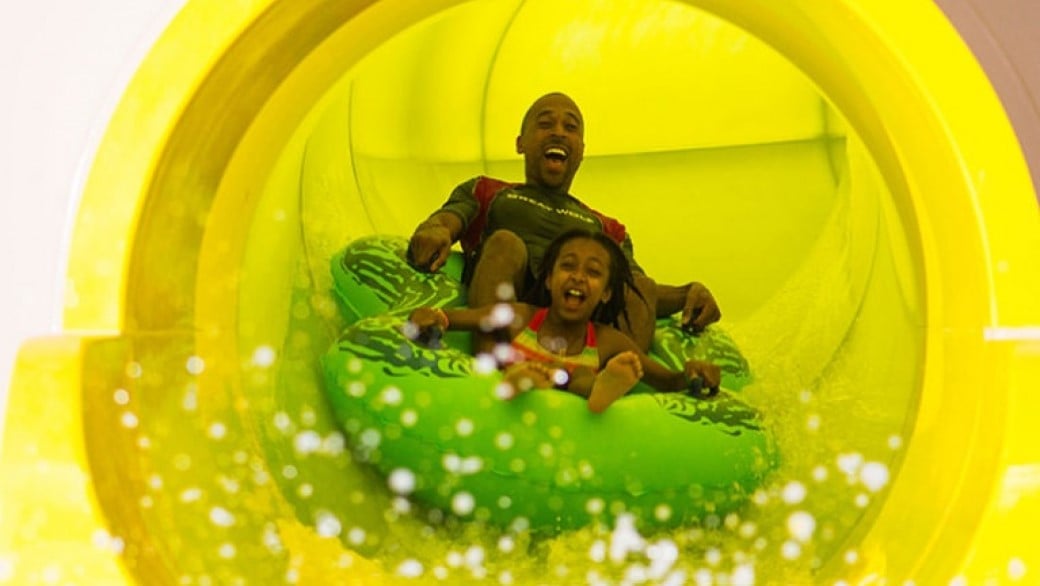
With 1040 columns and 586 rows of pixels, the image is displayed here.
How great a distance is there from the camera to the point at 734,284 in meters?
1.90

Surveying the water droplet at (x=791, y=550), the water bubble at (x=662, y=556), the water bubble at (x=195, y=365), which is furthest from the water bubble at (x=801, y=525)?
the water bubble at (x=195, y=365)

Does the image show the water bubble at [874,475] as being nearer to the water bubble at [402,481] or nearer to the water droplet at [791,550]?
the water droplet at [791,550]

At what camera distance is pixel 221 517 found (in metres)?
1.07

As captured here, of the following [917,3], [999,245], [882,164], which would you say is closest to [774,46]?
[882,164]

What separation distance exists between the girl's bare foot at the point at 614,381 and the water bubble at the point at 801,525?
0.26 metres

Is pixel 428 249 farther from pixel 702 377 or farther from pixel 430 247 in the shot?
pixel 702 377

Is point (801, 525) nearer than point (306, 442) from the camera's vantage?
Yes

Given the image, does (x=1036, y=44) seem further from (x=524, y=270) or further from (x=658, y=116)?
(x=658, y=116)

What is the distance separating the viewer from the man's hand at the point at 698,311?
1.62 meters

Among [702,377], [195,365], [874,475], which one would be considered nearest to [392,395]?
[195,365]

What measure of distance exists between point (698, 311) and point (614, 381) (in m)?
0.41

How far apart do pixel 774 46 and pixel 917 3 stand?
0.37 meters

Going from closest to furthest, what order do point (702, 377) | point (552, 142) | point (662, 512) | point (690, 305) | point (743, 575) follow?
point (743, 575) → point (662, 512) → point (702, 377) → point (690, 305) → point (552, 142)

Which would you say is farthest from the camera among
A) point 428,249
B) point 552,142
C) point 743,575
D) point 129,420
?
point 552,142
